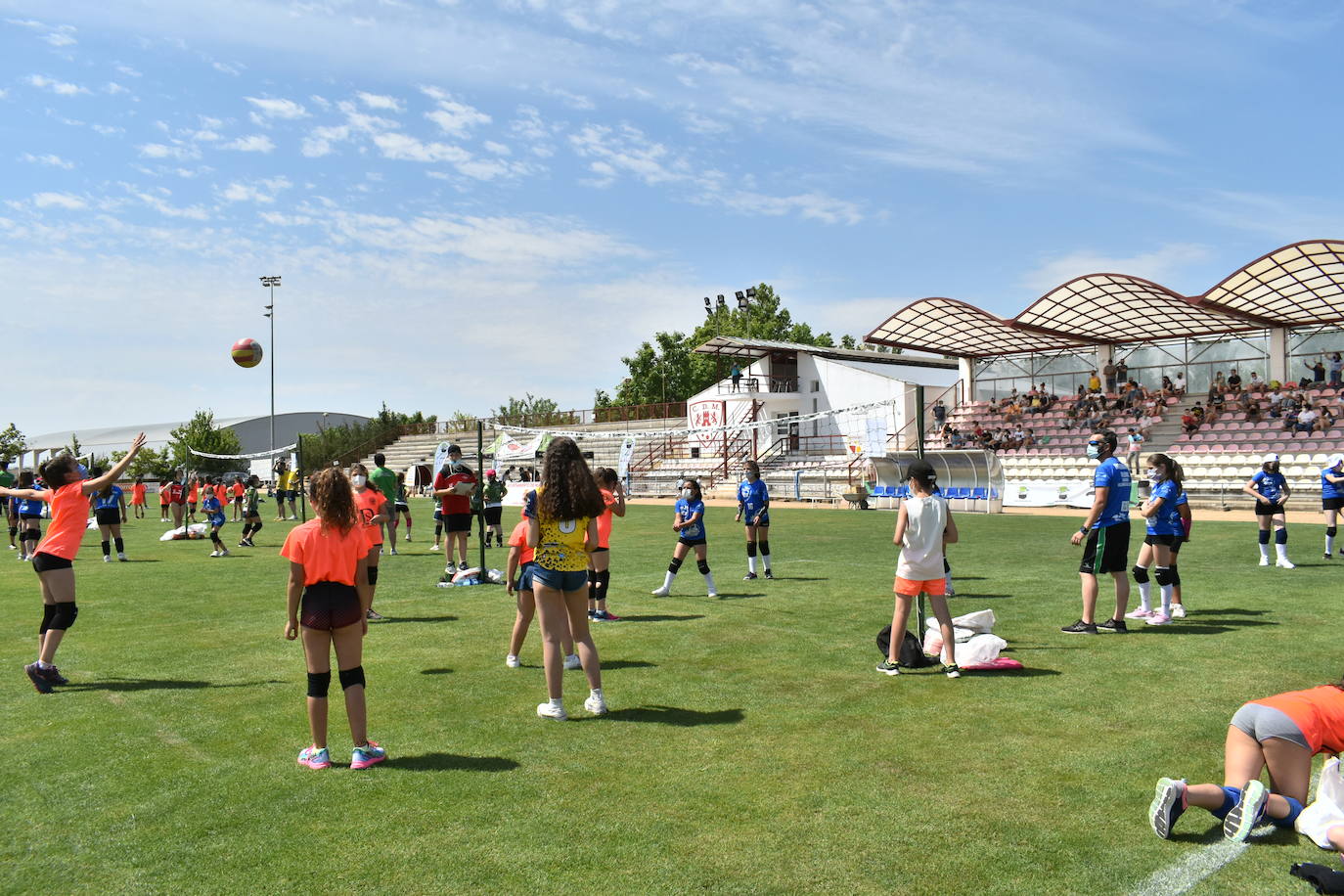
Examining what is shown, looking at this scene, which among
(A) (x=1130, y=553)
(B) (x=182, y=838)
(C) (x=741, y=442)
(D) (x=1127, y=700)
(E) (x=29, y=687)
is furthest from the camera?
(C) (x=741, y=442)

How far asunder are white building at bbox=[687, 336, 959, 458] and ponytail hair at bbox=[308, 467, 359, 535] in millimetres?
39044

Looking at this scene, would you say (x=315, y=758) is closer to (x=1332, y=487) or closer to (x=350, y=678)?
(x=350, y=678)

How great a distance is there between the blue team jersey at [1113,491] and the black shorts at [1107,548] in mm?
62

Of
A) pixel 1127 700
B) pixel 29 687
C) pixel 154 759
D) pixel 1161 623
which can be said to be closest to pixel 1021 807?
pixel 1127 700

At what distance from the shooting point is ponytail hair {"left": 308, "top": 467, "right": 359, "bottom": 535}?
549 cm

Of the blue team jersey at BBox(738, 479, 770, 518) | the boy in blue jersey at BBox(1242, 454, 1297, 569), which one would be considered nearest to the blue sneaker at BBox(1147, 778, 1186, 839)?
the blue team jersey at BBox(738, 479, 770, 518)

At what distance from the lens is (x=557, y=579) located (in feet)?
21.1

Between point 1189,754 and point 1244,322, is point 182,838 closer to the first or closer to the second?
point 1189,754

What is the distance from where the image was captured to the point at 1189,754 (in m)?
5.63

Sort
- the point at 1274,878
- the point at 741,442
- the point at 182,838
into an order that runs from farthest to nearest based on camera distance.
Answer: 1. the point at 741,442
2. the point at 182,838
3. the point at 1274,878

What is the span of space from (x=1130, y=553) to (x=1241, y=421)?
20991 millimetres

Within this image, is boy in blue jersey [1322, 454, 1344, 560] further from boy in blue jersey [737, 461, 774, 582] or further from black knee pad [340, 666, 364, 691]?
black knee pad [340, 666, 364, 691]

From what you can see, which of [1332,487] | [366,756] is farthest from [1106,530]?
[1332,487]

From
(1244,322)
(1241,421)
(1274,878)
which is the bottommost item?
(1274,878)
